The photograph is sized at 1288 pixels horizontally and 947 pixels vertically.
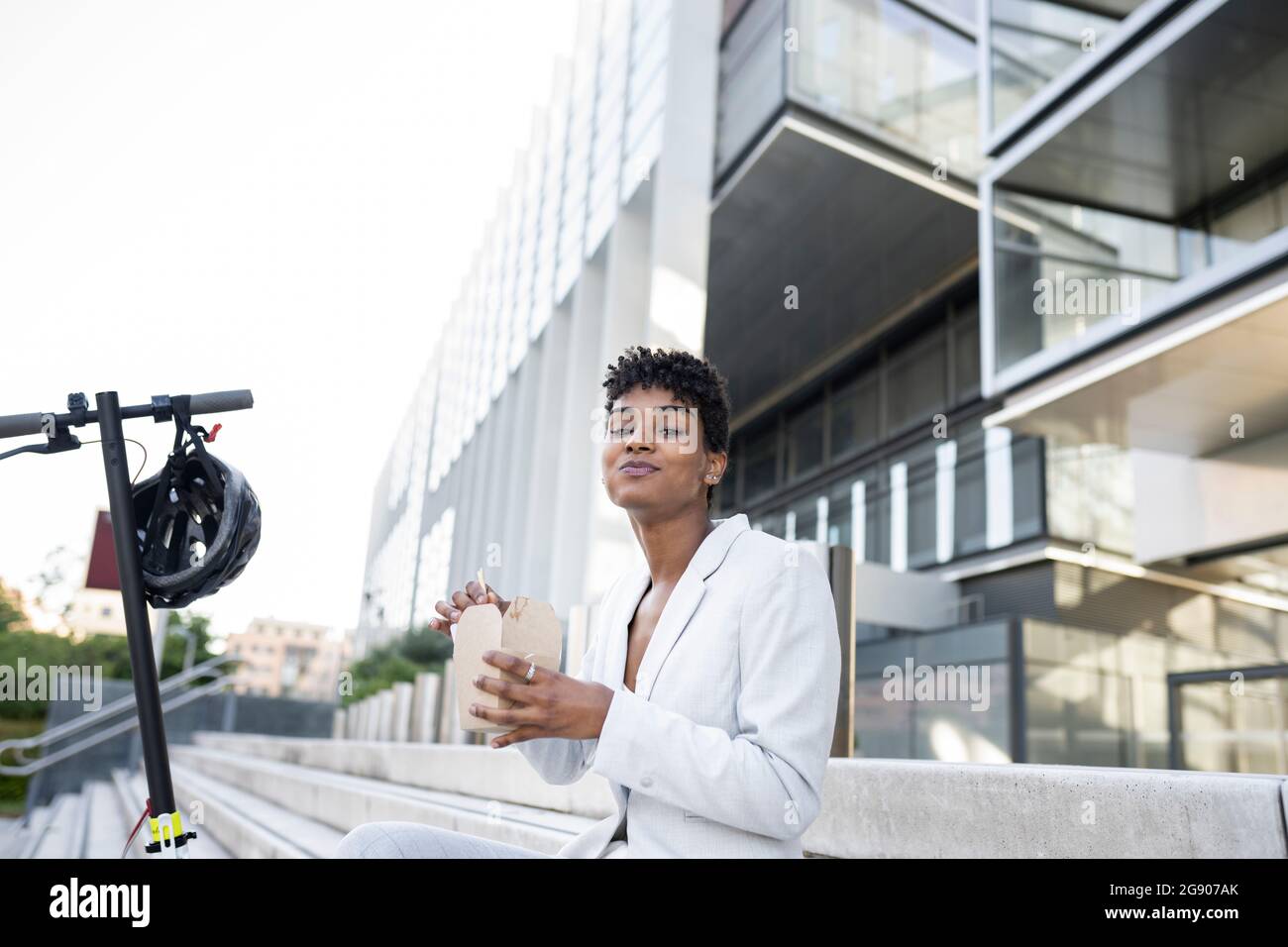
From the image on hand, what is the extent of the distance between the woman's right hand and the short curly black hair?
0.56 meters

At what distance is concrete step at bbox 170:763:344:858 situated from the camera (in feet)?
15.6

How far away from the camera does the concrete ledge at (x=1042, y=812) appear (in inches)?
73.2

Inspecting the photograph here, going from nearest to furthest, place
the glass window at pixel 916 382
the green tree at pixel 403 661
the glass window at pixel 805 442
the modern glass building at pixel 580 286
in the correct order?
the modern glass building at pixel 580 286 → the glass window at pixel 916 382 → the green tree at pixel 403 661 → the glass window at pixel 805 442

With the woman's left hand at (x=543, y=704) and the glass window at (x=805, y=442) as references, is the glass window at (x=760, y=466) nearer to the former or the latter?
the glass window at (x=805, y=442)

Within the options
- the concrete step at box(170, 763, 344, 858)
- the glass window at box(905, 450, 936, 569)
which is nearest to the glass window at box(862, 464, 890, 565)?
the glass window at box(905, 450, 936, 569)

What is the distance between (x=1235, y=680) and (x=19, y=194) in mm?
18524

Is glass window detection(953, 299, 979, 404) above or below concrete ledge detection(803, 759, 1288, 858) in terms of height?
above

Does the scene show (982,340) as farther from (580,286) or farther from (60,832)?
(60,832)

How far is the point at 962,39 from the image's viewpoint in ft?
53.8

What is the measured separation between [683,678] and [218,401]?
1162mm

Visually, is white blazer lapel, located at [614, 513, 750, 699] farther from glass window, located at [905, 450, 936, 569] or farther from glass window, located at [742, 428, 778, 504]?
glass window, located at [742, 428, 778, 504]

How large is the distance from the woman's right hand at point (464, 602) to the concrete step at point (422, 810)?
184 cm

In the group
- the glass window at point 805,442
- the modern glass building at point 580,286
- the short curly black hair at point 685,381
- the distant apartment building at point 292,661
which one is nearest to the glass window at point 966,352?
the glass window at point 805,442
